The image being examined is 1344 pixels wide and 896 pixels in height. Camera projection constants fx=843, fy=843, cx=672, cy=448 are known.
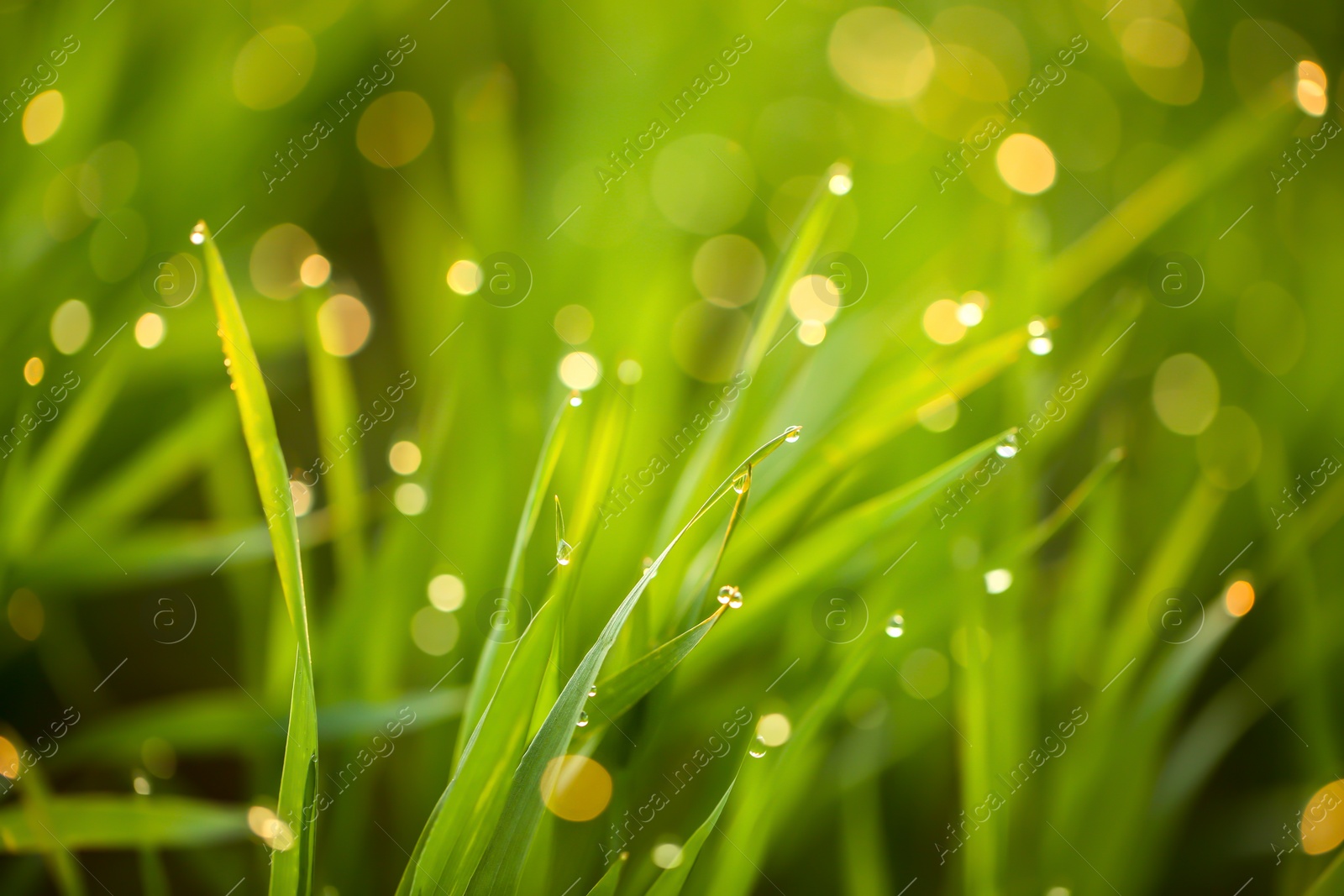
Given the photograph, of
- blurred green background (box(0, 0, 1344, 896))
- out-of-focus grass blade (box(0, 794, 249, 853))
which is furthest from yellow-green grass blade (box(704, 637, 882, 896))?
out-of-focus grass blade (box(0, 794, 249, 853))

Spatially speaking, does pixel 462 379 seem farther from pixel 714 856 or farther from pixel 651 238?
pixel 714 856

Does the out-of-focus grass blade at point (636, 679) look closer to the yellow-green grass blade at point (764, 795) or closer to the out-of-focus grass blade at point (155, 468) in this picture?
the yellow-green grass blade at point (764, 795)

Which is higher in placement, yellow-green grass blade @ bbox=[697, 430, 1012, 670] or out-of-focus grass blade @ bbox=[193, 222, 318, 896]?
out-of-focus grass blade @ bbox=[193, 222, 318, 896]

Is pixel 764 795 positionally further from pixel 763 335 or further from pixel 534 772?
pixel 763 335

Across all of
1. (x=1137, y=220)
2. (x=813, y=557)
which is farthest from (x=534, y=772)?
(x=1137, y=220)

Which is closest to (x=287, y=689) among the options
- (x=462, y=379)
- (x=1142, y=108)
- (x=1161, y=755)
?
(x=462, y=379)

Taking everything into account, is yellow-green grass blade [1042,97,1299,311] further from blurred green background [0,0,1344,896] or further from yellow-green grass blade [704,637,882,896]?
yellow-green grass blade [704,637,882,896]
